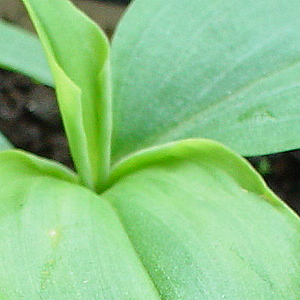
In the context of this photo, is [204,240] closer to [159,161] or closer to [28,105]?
[159,161]

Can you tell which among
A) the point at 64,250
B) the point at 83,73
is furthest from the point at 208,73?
the point at 64,250

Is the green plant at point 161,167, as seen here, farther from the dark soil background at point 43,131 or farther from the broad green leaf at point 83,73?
the dark soil background at point 43,131

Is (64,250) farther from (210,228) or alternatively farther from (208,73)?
(208,73)

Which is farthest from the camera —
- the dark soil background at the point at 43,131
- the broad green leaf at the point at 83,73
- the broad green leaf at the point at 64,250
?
the dark soil background at the point at 43,131

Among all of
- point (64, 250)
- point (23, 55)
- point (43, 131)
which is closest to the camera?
point (64, 250)

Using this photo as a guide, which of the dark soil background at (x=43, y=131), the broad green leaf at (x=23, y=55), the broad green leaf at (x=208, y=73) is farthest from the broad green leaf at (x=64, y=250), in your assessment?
the dark soil background at (x=43, y=131)

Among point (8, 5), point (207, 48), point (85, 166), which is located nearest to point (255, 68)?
point (207, 48)
